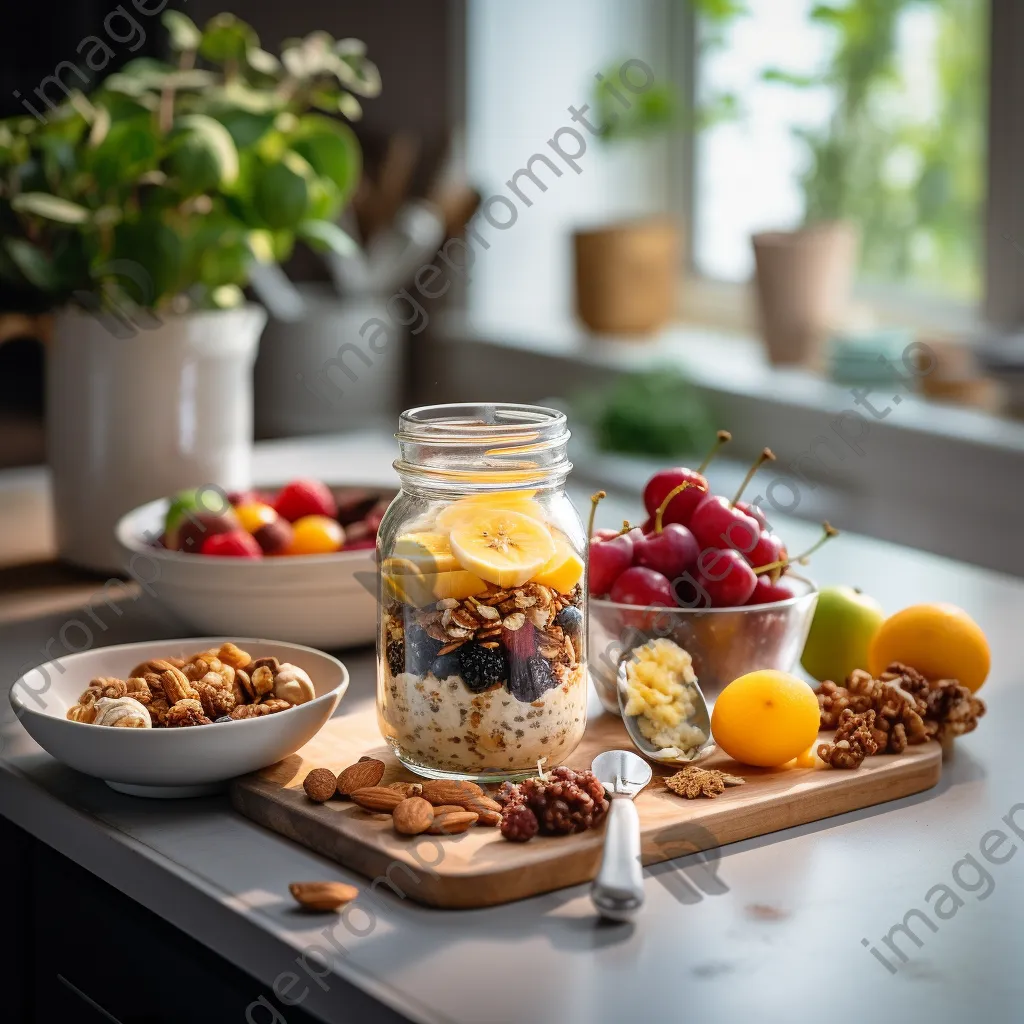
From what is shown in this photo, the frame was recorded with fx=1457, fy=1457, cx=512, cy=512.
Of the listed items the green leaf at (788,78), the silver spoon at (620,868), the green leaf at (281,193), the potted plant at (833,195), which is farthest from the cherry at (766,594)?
the green leaf at (788,78)

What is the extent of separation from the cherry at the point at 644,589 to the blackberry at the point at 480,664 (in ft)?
0.51

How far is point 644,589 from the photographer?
98 centimetres

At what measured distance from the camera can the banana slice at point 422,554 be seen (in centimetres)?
85

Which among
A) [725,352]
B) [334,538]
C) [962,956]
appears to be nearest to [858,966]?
[962,956]

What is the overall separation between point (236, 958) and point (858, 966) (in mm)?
313

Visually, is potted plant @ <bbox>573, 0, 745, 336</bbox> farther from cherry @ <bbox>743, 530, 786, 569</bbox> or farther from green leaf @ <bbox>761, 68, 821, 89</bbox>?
cherry @ <bbox>743, 530, 786, 569</bbox>

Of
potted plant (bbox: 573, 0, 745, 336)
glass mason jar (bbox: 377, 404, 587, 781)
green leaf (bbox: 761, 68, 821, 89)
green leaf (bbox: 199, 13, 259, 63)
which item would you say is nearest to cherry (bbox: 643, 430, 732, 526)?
glass mason jar (bbox: 377, 404, 587, 781)

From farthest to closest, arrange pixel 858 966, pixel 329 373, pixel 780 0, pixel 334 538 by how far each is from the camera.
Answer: pixel 329 373 → pixel 780 0 → pixel 334 538 → pixel 858 966

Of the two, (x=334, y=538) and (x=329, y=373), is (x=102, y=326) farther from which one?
(x=329, y=373)

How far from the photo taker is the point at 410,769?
90cm


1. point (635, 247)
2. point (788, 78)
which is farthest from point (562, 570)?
point (788, 78)

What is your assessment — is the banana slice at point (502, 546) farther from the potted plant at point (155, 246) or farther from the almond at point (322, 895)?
the potted plant at point (155, 246)

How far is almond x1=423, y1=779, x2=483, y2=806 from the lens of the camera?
840 millimetres

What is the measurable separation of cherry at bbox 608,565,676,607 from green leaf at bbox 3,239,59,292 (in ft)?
2.31
